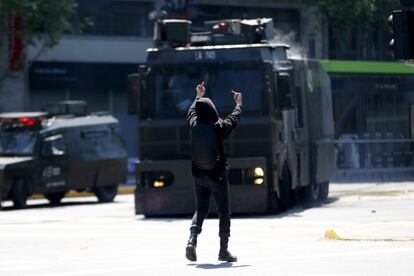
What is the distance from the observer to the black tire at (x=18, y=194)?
30.0m

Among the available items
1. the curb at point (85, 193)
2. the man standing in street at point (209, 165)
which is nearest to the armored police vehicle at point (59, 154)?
the curb at point (85, 193)

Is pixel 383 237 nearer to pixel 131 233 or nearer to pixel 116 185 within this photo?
pixel 131 233

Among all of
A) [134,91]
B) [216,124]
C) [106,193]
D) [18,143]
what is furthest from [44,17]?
[216,124]

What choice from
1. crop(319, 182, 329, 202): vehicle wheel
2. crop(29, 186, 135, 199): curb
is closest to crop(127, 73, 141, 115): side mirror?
crop(319, 182, 329, 202): vehicle wheel

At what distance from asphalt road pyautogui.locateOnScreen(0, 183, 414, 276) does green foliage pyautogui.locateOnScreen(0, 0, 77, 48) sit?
11896mm

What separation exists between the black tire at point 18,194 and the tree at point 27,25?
8577 millimetres

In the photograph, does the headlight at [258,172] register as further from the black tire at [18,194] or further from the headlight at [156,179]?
the black tire at [18,194]

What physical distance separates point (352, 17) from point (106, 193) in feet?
30.4

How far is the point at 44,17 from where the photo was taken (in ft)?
131

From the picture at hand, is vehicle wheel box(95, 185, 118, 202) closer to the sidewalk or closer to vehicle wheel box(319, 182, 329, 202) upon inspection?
the sidewalk

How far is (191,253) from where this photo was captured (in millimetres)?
14320

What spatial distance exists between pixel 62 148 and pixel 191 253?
17887 mm

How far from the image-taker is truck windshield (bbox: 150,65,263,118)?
76.1 ft

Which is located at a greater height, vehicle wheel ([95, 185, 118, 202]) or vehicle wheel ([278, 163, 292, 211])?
vehicle wheel ([278, 163, 292, 211])
